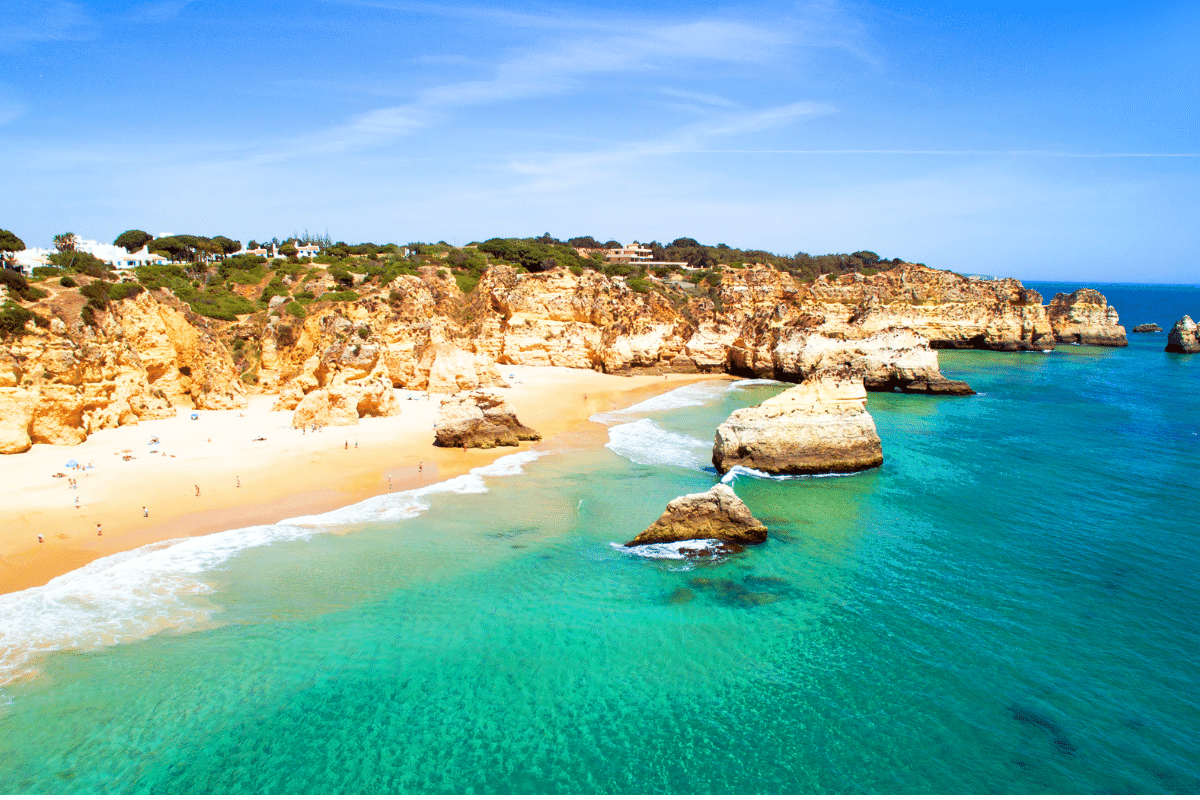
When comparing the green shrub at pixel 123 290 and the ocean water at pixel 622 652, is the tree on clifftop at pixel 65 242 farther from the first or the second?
the ocean water at pixel 622 652

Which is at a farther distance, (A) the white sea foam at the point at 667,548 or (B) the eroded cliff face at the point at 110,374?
(B) the eroded cliff face at the point at 110,374

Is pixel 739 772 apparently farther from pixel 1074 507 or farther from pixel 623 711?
pixel 1074 507

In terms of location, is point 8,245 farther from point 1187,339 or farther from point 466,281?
point 1187,339

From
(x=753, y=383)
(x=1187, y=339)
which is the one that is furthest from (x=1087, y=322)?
(x=753, y=383)

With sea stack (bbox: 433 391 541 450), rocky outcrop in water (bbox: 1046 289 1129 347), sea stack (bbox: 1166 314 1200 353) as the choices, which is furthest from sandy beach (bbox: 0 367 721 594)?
rocky outcrop in water (bbox: 1046 289 1129 347)

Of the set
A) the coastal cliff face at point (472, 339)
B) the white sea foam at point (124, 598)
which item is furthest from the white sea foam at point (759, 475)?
the coastal cliff face at point (472, 339)
